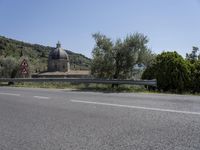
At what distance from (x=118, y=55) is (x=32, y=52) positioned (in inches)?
5501

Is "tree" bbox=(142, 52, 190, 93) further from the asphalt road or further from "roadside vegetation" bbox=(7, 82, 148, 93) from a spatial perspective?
the asphalt road

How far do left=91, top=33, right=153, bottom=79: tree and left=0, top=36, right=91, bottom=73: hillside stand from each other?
84833 mm

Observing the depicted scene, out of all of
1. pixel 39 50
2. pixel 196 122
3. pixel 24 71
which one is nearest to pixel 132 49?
pixel 24 71

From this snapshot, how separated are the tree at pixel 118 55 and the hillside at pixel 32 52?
84.8 m

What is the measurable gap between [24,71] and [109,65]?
763cm

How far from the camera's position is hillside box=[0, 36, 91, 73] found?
129 metres

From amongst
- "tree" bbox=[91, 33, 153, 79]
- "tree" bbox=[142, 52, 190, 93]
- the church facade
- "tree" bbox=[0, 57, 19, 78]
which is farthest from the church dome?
"tree" bbox=[142, 52, 190, 93]

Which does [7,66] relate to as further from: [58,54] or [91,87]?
[91,87]

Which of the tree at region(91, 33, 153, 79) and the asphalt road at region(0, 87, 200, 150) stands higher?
the tree at region(91, 33, 153, 79)

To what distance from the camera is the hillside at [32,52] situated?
12888 cm

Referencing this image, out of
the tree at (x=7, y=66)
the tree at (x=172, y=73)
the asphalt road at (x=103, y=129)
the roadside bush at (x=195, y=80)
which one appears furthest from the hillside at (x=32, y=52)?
the asphalt road at (x=103, y=129)

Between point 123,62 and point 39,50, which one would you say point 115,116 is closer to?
point 123,62

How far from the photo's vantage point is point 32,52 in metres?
163

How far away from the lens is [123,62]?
2834cm
